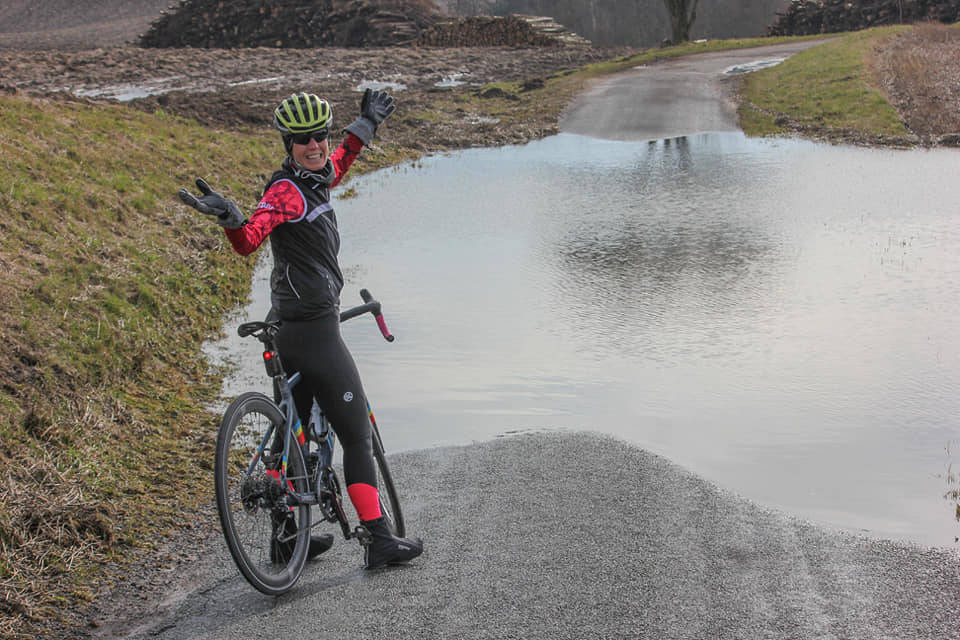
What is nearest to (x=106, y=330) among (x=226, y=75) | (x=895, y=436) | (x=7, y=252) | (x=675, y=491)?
(x=7, y=252)

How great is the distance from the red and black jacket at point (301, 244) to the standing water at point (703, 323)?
2298 millimetres

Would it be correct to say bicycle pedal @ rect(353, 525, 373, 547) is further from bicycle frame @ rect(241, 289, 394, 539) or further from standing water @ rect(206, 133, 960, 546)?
standing water @ rect(206, 133, 960, 546)

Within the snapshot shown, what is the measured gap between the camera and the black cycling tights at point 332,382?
4.46 meters

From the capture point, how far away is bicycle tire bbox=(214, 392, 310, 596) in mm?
3973

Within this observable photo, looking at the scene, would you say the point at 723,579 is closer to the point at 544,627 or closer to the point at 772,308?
the point at 544,627

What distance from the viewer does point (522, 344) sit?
8508 mm

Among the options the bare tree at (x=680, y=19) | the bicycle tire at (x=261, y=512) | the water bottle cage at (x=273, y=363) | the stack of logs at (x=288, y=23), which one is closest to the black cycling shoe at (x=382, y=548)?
the bicycle tire at (x=261, y=512)

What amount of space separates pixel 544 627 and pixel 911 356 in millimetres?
5044

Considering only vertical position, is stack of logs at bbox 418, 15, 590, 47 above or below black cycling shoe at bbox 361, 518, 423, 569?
above

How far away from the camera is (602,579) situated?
4.36m

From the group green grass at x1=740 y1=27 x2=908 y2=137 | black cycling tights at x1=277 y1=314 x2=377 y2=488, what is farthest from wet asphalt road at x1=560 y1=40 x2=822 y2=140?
black cycling tights at x1=277 y1=314 x2=377 y2=488

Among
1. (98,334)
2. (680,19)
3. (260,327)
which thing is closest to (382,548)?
(260,327)

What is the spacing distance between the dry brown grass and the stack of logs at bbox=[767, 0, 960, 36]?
5.84 meters

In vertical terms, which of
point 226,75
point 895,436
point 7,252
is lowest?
point 895,436
